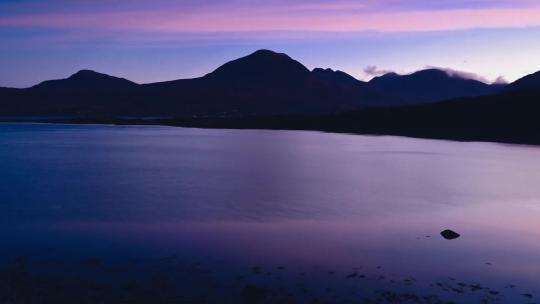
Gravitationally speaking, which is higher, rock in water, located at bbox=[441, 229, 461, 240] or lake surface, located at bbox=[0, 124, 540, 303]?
Answer: rock in water, located at bbox=[441, 229, 461, 240]

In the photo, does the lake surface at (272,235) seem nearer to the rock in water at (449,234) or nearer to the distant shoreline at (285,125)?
the rock in water at (449,234)

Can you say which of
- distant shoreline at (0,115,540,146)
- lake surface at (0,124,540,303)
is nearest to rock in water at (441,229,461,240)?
lake surface at (0,124,540,303)

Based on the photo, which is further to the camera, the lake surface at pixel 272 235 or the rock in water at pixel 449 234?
the rock in water at pixel 449 234

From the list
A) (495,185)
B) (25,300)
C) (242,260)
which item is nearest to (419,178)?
(495,185)

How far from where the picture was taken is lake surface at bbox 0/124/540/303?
13.1 metres

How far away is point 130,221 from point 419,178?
2452 cm

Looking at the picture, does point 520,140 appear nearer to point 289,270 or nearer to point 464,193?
point 464,193

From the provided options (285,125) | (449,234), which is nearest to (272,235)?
(449,234)

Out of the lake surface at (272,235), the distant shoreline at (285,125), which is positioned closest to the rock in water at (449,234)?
the lake surface at (272,235)

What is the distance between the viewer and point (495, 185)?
3531cm

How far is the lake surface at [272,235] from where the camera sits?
13.1 metres

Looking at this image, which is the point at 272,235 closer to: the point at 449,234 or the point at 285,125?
the point at 449,234

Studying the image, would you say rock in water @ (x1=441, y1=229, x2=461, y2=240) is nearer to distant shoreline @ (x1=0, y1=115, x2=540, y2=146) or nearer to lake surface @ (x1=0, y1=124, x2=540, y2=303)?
lake surface @ (x1=0, y1=124, x2=540, y2=303)

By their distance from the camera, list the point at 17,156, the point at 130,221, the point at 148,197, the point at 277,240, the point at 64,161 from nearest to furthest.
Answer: the point at 277,240 → the point at 130,221 → the point at 148,197 → the point at 64,161 → the point at 17,156
